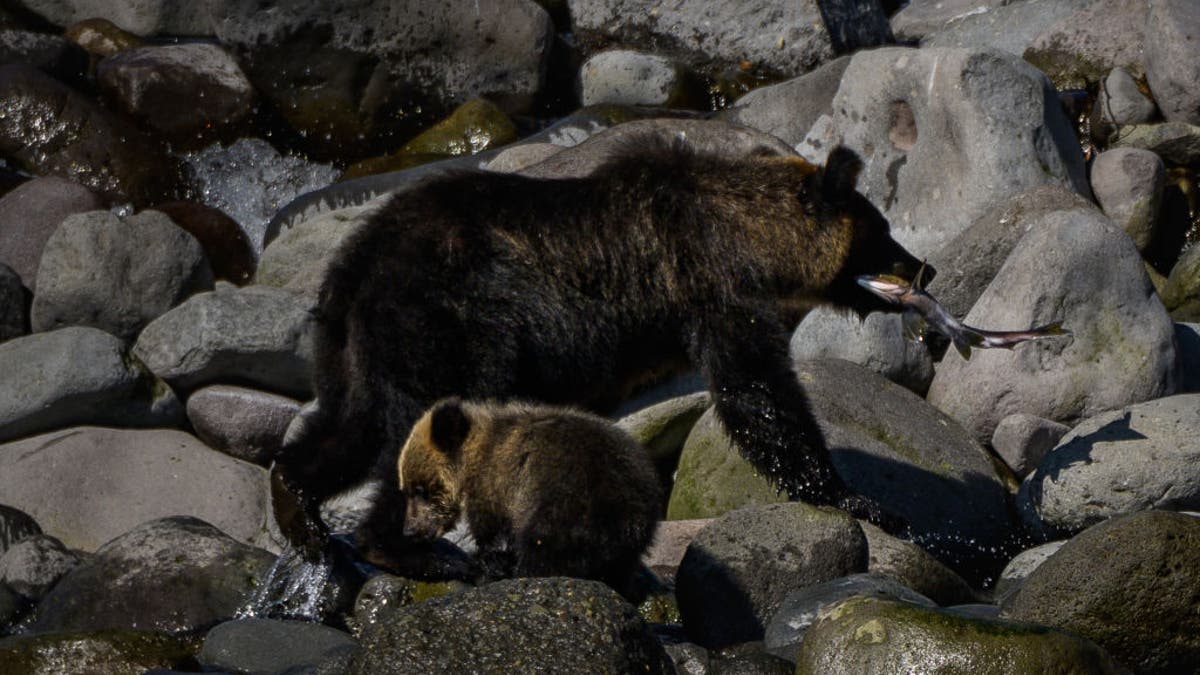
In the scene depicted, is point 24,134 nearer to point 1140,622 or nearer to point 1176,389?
point 1176,389

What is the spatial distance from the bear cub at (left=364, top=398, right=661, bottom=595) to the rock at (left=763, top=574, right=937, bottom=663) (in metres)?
0.66

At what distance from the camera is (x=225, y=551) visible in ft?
27.4

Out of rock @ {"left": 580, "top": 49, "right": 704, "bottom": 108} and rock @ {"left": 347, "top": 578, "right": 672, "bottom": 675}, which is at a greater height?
rock @ {"left": 347, "top": 578, "right": 672, "bottom": 675}

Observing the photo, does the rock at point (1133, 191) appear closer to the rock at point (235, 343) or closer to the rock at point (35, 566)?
the rock at point (235, 343)

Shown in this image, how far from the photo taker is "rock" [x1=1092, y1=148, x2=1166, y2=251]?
1344cm

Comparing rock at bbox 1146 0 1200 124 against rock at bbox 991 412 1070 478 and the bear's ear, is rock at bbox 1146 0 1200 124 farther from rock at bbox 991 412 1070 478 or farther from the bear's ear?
the bear's ear

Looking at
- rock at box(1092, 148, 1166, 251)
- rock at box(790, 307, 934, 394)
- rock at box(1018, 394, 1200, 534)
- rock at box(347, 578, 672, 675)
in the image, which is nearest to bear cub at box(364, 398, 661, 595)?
rock at box(347, 578, 672, 675)

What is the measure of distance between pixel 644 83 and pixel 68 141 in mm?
5297

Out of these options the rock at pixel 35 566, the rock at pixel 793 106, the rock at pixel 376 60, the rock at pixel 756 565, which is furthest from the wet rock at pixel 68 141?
the rock at pixel 756 565

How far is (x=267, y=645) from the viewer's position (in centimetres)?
721

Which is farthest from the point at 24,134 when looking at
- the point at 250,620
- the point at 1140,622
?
the point at 1140,622

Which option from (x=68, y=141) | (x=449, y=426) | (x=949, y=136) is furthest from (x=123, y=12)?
(x=449, y=426)

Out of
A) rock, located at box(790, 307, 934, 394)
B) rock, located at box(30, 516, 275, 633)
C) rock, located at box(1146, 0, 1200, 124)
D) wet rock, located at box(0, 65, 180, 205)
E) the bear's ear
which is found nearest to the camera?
rock, located at box(30, 516, 275, 633)

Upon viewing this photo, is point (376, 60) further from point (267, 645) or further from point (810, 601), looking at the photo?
point (810, 601)
